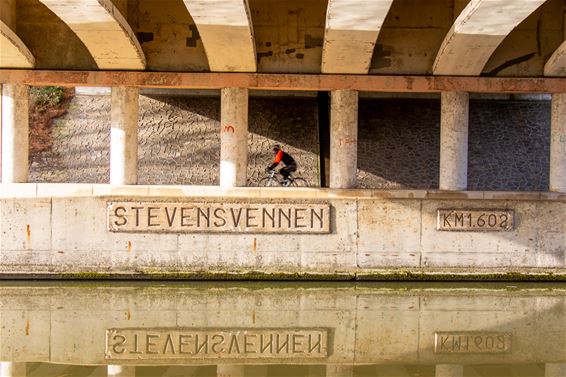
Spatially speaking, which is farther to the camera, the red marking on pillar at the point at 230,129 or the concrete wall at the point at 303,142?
Answer: the concrete wall at the point at 303,142

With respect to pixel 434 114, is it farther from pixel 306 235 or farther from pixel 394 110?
pixel 306 235

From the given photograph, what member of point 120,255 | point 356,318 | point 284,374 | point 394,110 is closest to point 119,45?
point 120,255

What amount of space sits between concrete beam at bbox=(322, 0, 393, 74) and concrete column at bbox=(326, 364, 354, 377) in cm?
562

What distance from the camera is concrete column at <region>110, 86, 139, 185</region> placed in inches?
543

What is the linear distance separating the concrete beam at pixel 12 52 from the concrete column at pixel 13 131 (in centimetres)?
39

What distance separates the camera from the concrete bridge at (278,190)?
526 inches

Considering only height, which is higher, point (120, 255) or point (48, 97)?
point (48, 97)

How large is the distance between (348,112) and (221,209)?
284 centimetres

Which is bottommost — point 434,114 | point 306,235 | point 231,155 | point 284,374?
A: point 284,374

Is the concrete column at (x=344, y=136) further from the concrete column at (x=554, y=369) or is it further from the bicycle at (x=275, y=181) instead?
the concrete column at (x=554, y=369)

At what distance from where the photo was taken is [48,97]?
20.7 metres

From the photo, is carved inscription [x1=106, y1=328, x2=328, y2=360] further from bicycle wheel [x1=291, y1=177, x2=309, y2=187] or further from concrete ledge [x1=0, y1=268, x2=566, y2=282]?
bicycle wheel [x1=291, y1=177, x2=309, y2=187]

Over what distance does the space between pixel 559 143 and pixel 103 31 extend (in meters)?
8.22

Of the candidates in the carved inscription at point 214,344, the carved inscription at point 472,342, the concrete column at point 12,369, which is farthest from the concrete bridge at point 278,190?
the concrete column at point 12,369
